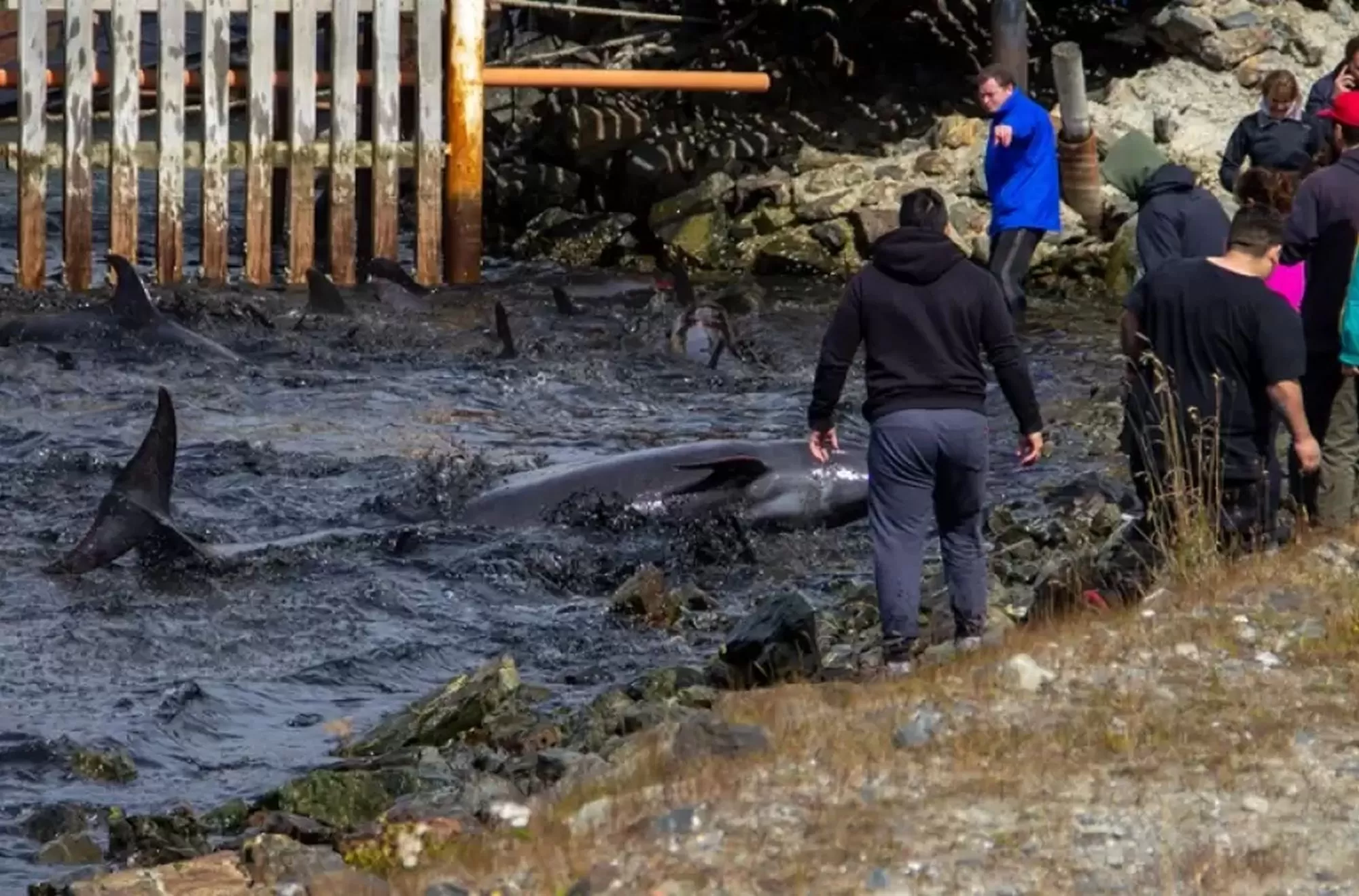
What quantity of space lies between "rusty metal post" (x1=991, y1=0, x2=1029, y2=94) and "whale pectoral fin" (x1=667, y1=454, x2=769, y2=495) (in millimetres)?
7826

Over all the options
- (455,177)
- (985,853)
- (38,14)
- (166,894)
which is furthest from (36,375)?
(985,853)

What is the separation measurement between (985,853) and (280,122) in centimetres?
1268

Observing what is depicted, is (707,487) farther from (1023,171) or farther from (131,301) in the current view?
(131,301)

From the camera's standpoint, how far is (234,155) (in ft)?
53.8

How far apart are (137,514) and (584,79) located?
831 centimetres

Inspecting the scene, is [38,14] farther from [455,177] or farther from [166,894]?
[166,894]

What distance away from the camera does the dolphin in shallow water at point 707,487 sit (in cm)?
1055

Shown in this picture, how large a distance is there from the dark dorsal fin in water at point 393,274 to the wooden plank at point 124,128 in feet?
5.48

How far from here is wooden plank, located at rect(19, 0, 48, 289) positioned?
15.7 metres

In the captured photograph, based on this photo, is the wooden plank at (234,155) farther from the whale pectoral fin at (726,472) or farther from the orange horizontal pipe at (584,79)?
the whale pectoral fin at (726,472)

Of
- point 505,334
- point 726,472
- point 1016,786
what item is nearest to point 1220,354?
point 1016,786

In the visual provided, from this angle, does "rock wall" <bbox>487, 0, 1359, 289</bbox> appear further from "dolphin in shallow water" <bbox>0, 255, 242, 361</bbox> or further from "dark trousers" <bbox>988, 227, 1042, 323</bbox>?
"dolphin in shallow water" <bbox>0, 255, 242, 361</bbox>

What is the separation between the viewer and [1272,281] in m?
8.95

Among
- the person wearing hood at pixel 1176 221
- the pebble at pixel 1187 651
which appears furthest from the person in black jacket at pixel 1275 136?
the pebble at pixel 1187 651
